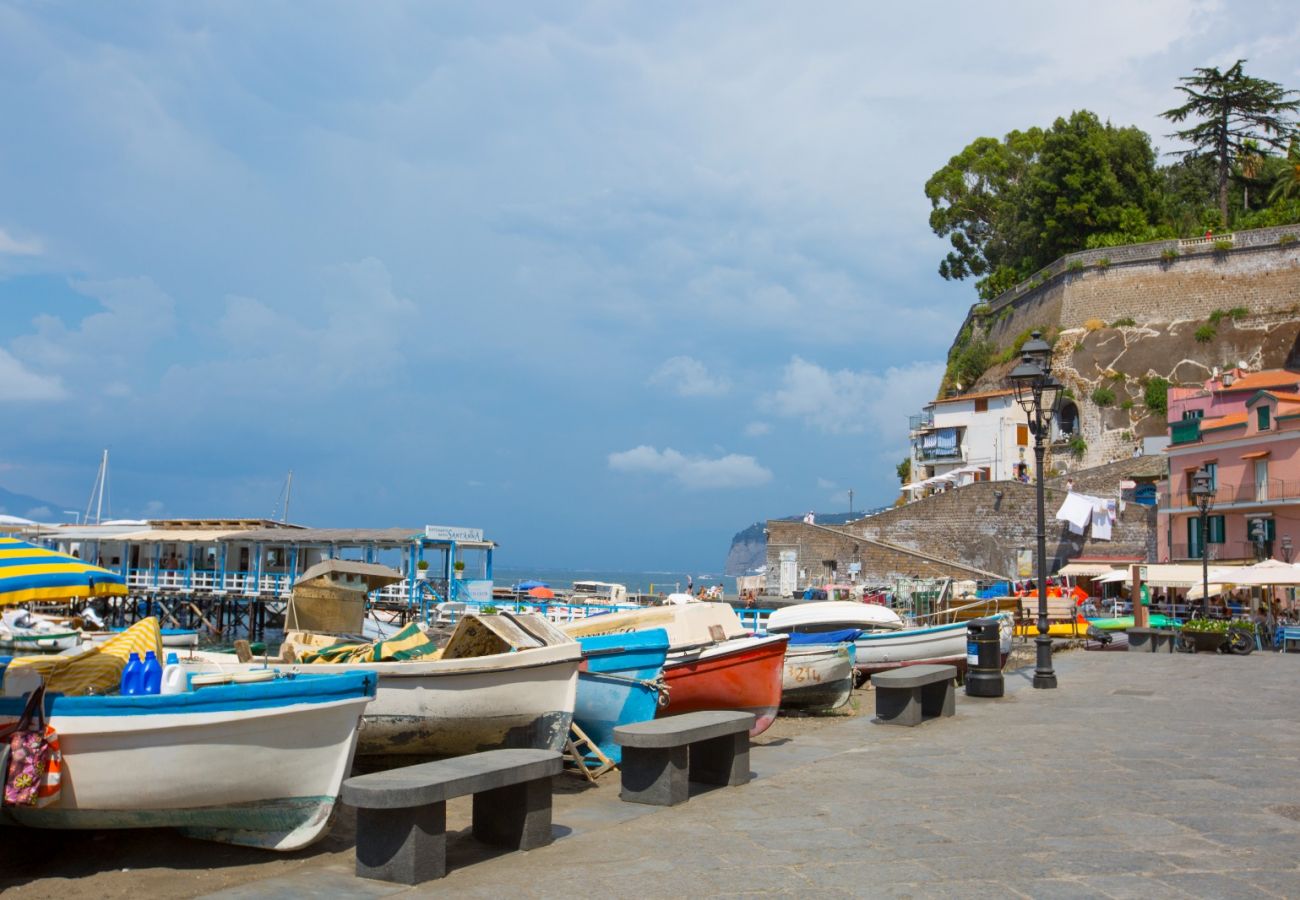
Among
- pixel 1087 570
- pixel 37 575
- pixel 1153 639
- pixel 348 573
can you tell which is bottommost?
pixel 1153 639

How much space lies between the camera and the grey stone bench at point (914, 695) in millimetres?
11578

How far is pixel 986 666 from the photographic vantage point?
46.8 ft

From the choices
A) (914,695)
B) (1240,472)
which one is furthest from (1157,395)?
(914,695)

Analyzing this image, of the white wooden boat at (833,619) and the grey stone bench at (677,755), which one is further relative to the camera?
the white wooden boat at (833,619)

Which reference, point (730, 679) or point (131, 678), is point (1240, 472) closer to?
point (730, 679)

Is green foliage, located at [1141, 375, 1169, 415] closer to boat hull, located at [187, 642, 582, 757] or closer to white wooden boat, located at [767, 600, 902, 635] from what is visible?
white wooden boat, located at [767, 600, 902, 635]

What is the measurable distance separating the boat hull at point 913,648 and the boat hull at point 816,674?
10.3 feet

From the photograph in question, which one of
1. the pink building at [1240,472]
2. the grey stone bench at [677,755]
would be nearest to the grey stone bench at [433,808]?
the grey stone bench at [677,755]

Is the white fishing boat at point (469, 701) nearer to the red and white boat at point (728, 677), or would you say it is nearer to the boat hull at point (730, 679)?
the red and white boat at point (728, 677)

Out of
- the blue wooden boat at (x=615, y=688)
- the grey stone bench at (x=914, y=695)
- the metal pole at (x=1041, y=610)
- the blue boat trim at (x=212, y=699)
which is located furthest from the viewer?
the metal pole at (x=1041, y=610)

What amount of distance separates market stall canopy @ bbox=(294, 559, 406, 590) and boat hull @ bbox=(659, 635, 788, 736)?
54.6 feet

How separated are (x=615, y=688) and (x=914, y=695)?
11.7ft

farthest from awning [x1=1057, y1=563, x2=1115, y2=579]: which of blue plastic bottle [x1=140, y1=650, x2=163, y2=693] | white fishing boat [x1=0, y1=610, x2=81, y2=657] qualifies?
blue plastic bottle [x1=140, y1=650, x2=163, y2=693]

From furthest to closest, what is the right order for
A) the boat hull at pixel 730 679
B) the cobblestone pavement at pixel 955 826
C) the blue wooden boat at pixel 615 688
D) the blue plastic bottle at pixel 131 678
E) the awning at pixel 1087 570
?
1. the awning at pixel 1087 570
2. the boat hull at pixel 730 679
3. the blue wooden boat at pixel 615 688
4. the blue plastic bottle at pixel 131 678
5. the cobblestone pavement at pixel 955 826
